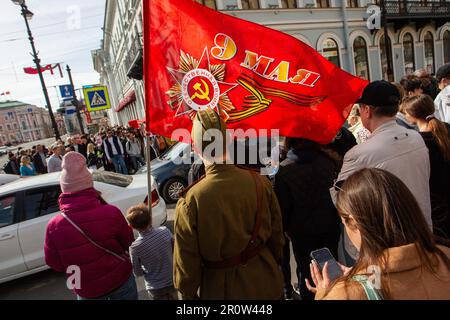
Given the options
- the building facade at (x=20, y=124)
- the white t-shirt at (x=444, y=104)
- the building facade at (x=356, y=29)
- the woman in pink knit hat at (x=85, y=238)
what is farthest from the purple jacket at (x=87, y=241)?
the building facade at (x=20, y=124)

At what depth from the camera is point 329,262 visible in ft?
4.60

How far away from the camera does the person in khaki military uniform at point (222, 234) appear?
5.76 ft

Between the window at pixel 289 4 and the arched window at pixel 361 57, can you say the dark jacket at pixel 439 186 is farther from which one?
the arched window at pixel 361 57

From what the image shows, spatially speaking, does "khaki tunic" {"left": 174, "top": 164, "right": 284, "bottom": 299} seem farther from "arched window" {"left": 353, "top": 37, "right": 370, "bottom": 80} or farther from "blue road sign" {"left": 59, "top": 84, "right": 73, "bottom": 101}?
"arched window" {"left": 353, "top": 37, "right": 370, "bottom": 80}

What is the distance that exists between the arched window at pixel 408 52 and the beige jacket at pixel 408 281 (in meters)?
25.5

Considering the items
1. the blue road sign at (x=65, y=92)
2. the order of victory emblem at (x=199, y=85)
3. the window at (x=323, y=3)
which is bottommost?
the order of victory emblem at (x=199, y=85)

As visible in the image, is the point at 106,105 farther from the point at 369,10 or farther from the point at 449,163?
the point at 369,10

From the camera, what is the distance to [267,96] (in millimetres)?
2793

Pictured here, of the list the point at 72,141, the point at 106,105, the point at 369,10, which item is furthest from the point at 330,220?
the point at 369,10

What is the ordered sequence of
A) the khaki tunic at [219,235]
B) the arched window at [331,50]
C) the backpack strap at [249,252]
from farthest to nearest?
the arched window at [331,50]
the backpack strap at [249,252]
the khaki tunic at [219,235]

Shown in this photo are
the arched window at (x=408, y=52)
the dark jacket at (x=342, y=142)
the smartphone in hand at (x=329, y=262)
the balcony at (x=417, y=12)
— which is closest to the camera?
the smartphone in hand at (x=329, y=262)

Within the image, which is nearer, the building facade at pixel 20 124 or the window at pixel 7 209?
the window at pixel 7 209

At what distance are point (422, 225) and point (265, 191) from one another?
0.98 metres

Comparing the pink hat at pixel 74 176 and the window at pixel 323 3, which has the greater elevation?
the window at pixel 323 3
